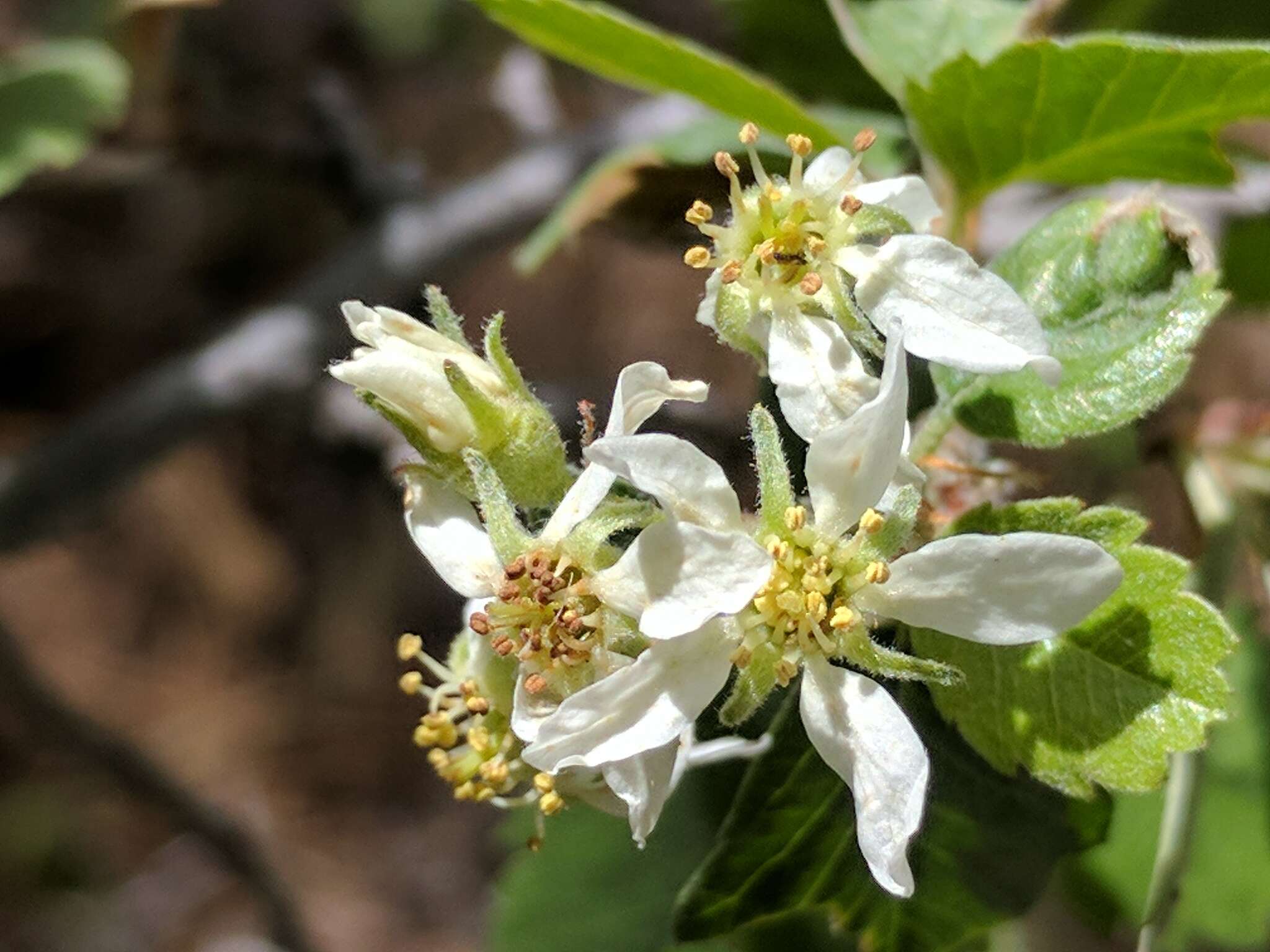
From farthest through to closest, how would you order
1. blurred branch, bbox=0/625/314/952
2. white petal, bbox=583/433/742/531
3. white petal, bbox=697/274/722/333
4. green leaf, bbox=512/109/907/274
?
blurred branch, bbox=0/625/314/952 → green leaf, bbox=512/109/907/274 → white petal, bbox=697/274/722/333 → white petal, bbox=583/433/742/531

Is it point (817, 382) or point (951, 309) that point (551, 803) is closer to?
point (817, 382)

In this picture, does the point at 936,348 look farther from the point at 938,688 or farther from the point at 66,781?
the point at 66,781

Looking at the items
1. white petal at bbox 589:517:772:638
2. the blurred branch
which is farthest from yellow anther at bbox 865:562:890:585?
the blurred branch

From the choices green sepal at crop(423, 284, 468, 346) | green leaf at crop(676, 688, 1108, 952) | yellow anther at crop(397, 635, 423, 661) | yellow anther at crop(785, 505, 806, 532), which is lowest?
green leaf at crop(676, 688, 1108, 952)

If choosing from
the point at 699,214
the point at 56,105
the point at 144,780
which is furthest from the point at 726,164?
the point at 144,780

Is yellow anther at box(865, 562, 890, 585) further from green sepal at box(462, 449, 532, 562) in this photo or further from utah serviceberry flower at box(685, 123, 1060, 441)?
green sepal at box(462, 449, 532, 562)
